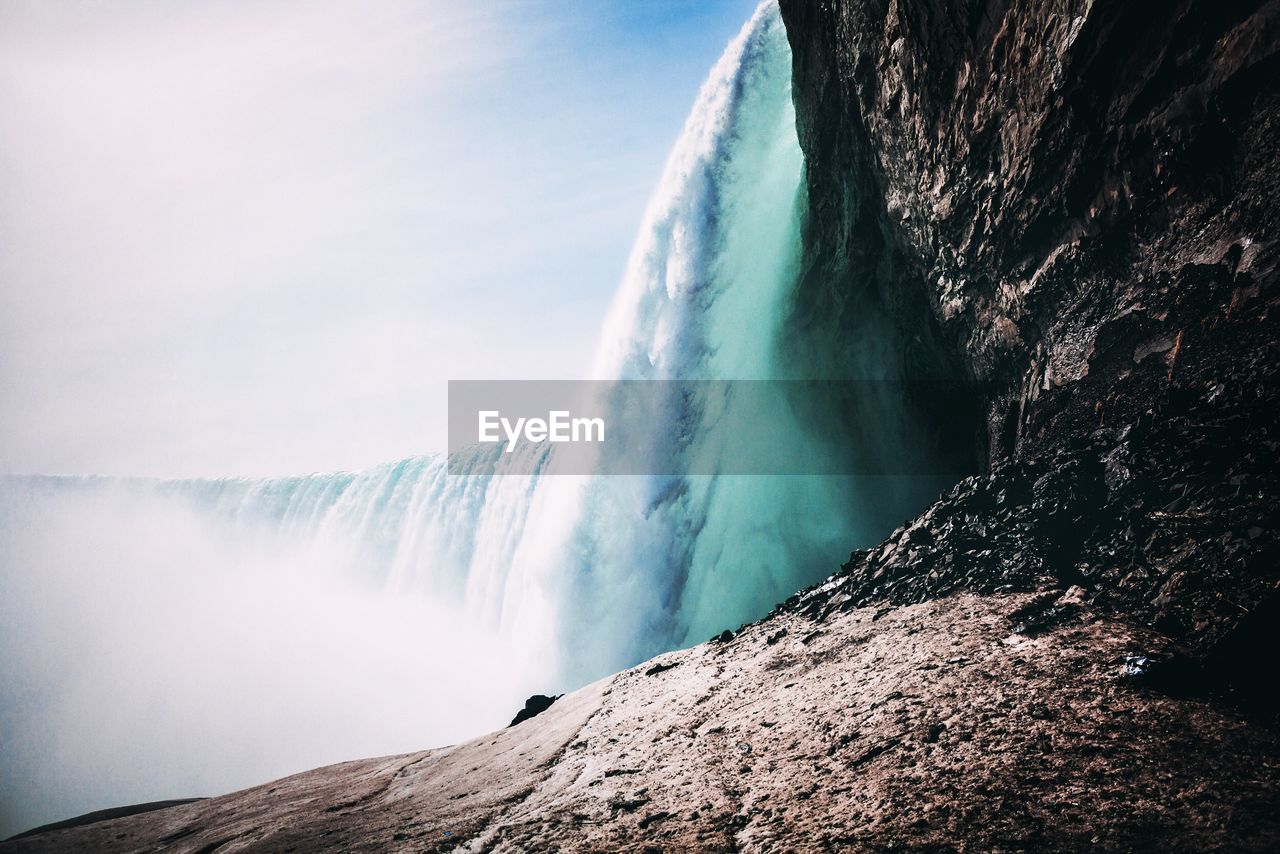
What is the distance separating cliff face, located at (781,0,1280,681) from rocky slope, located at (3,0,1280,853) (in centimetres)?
2

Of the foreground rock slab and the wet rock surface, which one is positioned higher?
the wet rock surface

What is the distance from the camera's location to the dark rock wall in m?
3.98

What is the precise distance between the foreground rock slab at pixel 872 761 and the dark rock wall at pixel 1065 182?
107 inches

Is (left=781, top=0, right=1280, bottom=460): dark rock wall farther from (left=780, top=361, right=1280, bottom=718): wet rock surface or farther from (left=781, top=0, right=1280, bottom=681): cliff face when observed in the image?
(left=780, top=361, right=1280, bottom=718): wet rock surface

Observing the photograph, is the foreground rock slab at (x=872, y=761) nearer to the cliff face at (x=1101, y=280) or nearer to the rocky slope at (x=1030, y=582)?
the rocky slope at (x=1030, y=582)

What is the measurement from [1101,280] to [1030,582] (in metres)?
3.25

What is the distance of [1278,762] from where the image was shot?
2.13m

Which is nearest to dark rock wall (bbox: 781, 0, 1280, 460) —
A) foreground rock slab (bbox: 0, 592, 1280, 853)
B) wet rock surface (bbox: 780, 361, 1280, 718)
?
wet rock surface (bbox: 780, 361, 1280, 718)

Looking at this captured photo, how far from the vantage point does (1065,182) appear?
5.45 meters

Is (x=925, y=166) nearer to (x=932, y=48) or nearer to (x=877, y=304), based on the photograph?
(x=932, y=48)

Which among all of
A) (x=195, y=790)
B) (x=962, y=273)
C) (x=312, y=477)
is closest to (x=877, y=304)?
(x=962, y=273)

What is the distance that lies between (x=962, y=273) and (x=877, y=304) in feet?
10.9

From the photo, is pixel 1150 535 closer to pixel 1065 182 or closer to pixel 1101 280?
pixel 1101 280

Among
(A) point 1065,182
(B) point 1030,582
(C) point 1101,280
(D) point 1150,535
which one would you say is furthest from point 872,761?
(A) point 1065,182
